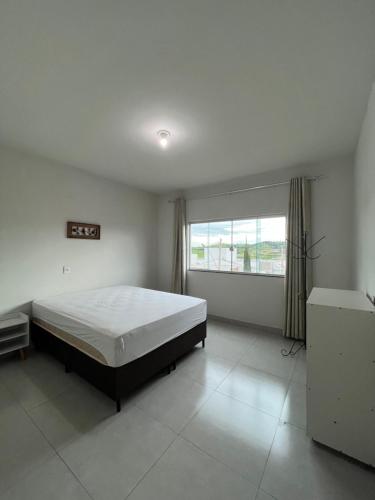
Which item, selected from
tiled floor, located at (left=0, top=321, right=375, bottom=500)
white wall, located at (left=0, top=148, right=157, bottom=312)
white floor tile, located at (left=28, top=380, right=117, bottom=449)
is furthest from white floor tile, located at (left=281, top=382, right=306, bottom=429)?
white wall, located at (left=0, top=148, right=157, bottom=312)

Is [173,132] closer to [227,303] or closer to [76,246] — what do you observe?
[76,246]

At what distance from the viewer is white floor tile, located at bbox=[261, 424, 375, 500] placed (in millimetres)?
1189

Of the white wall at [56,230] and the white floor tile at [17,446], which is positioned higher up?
the white wall at [56,230]

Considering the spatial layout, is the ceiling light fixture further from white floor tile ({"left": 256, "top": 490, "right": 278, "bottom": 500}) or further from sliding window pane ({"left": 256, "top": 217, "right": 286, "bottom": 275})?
white floor tile ({"left": 256, "top": 490, "right": 278, "bottom": 500})

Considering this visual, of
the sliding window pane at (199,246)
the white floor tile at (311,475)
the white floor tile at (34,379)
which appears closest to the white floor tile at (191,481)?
the white floor tile at (311,475)

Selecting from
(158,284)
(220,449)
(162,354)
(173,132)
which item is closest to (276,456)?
(220,449)

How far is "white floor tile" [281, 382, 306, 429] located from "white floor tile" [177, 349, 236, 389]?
2.16 feet

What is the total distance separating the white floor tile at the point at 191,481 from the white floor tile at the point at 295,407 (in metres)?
0.72

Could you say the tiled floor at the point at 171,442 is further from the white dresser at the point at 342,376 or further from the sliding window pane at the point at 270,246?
the sliding window pane at the point at 270,246

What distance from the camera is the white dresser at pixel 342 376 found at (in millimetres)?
1349

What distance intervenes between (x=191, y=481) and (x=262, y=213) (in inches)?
133

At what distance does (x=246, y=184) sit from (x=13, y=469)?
4.20 meters

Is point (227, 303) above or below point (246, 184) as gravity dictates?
below

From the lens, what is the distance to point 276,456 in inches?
55.9
